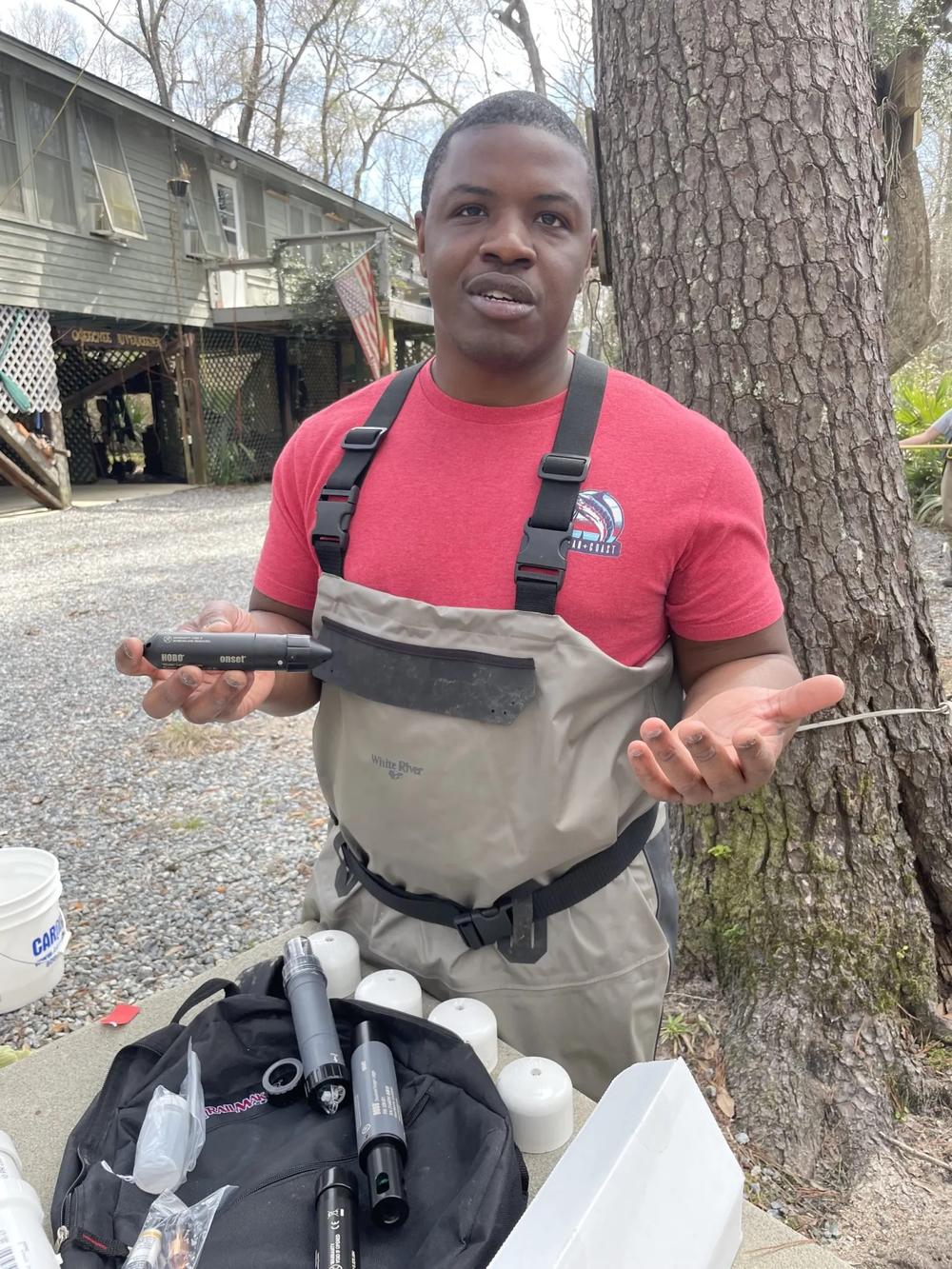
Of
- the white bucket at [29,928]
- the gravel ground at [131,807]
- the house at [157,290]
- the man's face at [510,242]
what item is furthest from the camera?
the house at [157,290]

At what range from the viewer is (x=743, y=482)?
1521mm

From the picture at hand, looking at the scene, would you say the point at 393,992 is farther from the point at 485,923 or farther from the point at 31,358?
the point at 31,358

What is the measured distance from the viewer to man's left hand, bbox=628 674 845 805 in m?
1.21

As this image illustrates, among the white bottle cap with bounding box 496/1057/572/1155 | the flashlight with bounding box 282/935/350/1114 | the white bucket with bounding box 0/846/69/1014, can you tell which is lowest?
the white bucket with bounding box 0/846/69/1014

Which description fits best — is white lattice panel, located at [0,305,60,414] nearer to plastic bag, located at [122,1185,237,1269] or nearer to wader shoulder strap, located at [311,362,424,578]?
wader shoulder strap, located at [311,362,424,578]

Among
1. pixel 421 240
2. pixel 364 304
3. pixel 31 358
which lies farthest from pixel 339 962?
pixel 364 304

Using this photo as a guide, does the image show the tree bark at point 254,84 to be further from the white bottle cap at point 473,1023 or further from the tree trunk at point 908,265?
the white bottle cap at point 473,1023

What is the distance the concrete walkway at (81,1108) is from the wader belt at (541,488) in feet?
2.59

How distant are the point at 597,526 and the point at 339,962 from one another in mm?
877

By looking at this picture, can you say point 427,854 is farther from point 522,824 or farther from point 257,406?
point 257,406

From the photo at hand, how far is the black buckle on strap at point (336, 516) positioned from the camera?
1628mm

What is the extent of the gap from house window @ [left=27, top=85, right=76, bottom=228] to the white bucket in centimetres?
1245

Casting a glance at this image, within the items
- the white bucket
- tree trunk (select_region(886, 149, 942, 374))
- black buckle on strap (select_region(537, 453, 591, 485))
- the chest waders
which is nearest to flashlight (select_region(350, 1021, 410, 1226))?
the chest waders

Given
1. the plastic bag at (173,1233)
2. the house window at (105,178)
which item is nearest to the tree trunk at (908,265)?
the plastic bag at (173,1233)
